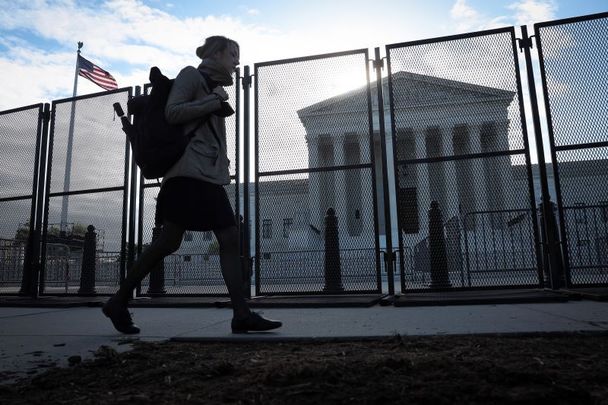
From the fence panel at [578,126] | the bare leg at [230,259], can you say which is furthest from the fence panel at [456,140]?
the bare leg at [230,259]

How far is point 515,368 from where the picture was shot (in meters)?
1.81

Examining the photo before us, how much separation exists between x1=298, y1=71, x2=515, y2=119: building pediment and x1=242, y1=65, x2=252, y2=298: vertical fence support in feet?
2.38

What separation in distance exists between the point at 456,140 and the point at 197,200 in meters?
3.83

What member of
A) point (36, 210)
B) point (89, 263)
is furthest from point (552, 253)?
point (36, 210)

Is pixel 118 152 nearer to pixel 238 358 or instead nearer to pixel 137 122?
pixel 137 122

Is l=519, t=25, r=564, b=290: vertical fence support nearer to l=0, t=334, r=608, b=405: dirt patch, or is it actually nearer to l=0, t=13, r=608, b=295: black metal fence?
l=0, t=13, r=608, b=295: black metal fence

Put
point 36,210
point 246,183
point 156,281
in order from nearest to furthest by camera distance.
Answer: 1. point 246,183
2. point 156,281
3. point 36,210

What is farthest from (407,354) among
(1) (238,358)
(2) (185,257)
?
(2) (185,257)

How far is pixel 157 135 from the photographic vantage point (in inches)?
127

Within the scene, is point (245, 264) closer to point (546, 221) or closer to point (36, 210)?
point (546, 221)

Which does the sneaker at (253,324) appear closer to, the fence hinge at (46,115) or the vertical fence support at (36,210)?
the vertical fence support at (36,210)

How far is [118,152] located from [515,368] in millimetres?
6354

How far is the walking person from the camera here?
320 centimetres

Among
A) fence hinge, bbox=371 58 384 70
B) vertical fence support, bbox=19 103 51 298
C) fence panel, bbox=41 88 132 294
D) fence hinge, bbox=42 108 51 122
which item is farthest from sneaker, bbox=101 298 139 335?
fence hinge, bbox=42 108 51 122
